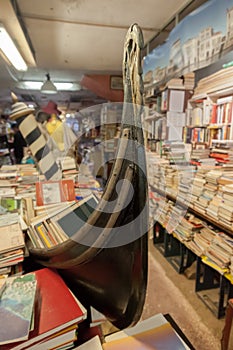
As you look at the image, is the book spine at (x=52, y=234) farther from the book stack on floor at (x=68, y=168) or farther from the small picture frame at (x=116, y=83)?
the small picture frame at (x=116, y=83)

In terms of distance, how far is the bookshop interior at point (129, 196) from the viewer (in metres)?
0.70

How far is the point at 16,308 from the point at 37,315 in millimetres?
70

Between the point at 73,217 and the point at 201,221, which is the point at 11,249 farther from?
the point at 201,221

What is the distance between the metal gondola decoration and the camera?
26.4 inches

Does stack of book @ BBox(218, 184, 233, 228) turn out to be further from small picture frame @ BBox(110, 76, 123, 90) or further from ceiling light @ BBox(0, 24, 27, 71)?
small picture frame @ BBox(110, 76, 123, 90)

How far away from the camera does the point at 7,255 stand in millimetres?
940

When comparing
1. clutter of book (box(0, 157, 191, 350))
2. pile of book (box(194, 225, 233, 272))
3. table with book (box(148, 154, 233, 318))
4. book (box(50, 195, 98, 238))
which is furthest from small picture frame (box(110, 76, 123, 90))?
book (box(50, 195, 98, 238))

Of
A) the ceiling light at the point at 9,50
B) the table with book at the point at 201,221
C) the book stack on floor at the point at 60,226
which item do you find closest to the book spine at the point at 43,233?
the book stack on floor at the point at 60,226

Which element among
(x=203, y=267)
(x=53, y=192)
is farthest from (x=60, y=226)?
(x=203, y=267)

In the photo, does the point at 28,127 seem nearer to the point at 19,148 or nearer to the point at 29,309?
the point at 29,309

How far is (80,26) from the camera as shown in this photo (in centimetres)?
263

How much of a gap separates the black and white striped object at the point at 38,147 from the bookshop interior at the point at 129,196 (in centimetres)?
1

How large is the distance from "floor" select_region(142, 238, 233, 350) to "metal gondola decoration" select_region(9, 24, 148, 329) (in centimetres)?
98

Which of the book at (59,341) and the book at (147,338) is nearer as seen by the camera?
the book at (59,341)
